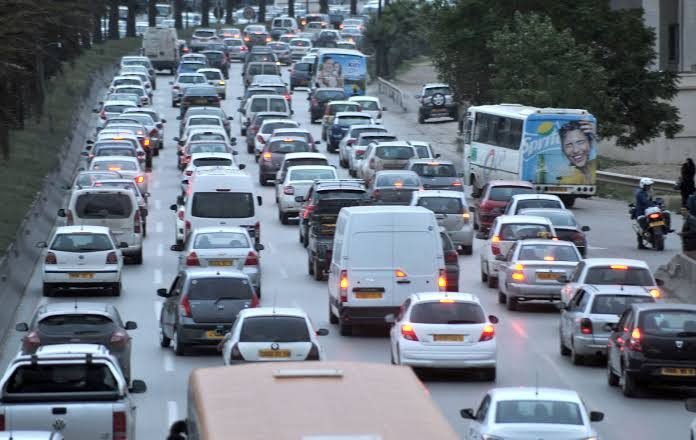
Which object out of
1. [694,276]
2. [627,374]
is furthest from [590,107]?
[627,374]

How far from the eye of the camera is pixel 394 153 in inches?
2153

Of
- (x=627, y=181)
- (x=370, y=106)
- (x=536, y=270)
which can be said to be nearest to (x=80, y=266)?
(x=536, y=270)

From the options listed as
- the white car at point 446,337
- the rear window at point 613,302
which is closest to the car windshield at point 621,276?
the rear window at point 613,302

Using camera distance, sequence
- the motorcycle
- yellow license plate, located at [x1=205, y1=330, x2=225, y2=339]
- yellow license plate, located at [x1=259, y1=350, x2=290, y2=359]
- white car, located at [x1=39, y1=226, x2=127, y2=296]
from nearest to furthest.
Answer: yellow license plate, located at [x1=259, y1=350, x2=290, y2=359], yellow license plate, located at [x1=205, y1=330, x2=225, y2=339], white car, located at [x1=39, y1=226, x2=127, y2=296], the motorcycle

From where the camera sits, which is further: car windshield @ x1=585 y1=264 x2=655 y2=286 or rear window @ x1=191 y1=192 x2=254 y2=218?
rear window @ x1=191 y1=192 x2=254 y2=218

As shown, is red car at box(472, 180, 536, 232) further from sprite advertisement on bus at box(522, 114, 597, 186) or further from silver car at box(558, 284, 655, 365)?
silver car at box(558, 284, 655, 365)

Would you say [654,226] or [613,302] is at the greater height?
[613,302]

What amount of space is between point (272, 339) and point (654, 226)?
21.0 metres

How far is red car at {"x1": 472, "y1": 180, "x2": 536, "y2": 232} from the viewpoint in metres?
45.0

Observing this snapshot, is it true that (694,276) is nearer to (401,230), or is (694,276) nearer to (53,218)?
(401,230)

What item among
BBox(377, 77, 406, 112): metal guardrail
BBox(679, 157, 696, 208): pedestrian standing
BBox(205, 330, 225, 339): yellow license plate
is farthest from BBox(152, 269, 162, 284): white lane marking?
BBox(377, 77, 406, 112): metal guardrail

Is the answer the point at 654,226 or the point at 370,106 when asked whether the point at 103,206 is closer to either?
the point at 654,226

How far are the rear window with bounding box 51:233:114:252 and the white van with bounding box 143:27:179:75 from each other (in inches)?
2761

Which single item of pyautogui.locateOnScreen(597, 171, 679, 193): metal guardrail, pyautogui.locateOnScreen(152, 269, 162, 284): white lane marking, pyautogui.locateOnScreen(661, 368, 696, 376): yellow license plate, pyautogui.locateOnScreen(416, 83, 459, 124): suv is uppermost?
pyautogui.locateOnScreen(416, 83, 459, 124): suv
